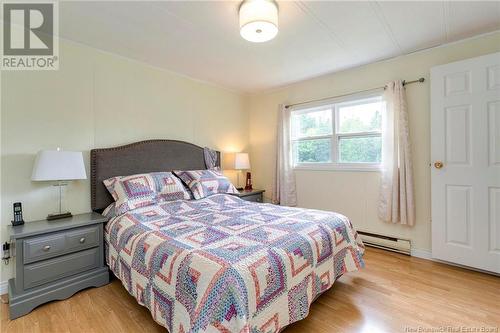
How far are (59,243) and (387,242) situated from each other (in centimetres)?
337

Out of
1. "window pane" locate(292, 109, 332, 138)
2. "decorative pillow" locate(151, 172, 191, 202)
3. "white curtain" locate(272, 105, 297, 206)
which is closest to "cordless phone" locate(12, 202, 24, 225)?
"decorative pillow" locate(151, 172, 191, 202)

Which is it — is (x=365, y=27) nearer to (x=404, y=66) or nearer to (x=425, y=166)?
(x=404, y=66)

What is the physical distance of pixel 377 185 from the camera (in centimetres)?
302

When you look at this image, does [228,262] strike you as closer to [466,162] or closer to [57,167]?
[57,167]

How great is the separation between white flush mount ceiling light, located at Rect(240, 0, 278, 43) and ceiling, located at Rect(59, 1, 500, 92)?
0.12 metres

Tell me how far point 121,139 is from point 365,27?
9.11 feet

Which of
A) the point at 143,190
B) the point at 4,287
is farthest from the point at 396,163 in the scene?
the point at 4,287

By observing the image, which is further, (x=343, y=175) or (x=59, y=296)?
(x=343, y=175)

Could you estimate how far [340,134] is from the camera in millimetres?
3385

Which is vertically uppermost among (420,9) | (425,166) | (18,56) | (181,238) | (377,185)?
(420,9)

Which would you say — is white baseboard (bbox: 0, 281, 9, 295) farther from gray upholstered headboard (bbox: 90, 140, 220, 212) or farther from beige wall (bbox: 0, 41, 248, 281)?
gray upholstered headboard (bbox: 90, 140, 220, 212)

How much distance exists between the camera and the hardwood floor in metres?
1.62

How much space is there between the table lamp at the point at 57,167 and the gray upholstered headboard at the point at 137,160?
338mm

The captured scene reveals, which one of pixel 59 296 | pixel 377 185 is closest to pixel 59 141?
pixel 59 296
